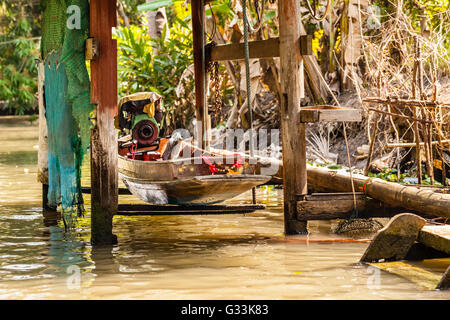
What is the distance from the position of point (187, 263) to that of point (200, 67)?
4126 millimetres

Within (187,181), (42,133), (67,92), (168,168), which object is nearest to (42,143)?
(42,133)

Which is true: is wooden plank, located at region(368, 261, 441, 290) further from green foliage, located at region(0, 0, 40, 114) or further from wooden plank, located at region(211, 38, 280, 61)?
green foliage, located at region(0, 0, 40, 114)

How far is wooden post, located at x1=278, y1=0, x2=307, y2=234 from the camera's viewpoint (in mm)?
8047

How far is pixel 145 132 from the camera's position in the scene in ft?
34.6

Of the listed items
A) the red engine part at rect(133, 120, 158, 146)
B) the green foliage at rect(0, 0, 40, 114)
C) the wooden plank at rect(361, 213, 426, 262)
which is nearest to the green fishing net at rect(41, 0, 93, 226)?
the red engine part at rect(133, 120, 158, 146)

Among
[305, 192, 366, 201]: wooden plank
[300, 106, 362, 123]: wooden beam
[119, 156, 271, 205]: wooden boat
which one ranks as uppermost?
[300, 106, 362, 123]: wooden beam

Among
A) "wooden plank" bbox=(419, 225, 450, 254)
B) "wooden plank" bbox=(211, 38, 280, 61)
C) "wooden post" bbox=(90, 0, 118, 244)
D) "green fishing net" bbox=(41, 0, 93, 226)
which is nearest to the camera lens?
"wooden plank" bbox=(419, 225, 450, 254)

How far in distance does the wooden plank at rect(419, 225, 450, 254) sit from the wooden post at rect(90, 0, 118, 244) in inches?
128

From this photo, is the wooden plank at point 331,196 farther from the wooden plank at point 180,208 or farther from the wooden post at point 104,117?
the wooden post at point 104,117

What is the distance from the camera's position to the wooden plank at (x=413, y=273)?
240 inches

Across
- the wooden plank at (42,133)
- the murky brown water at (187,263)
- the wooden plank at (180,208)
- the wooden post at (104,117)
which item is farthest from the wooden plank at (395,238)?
the wooden plank at (42,133)
